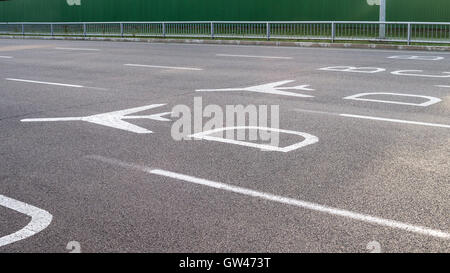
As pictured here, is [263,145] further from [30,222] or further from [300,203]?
[30,222]

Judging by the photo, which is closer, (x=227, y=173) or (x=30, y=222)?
(x=30, y=222)

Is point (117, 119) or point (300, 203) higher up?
point (117, 119)

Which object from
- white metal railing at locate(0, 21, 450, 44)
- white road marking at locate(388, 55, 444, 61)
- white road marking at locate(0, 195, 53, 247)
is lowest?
white road marking at locate(0, 195, 53, 247)

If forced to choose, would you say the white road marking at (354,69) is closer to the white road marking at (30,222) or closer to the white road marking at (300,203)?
the white road marking at (300,203)

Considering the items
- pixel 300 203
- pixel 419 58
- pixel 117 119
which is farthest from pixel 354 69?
pixel 300 203

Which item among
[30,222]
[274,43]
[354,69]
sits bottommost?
[30,222]

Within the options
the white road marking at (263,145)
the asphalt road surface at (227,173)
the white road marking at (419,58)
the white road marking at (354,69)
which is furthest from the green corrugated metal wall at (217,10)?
the white road marking at (263,145)

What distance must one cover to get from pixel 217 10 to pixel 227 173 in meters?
28.7

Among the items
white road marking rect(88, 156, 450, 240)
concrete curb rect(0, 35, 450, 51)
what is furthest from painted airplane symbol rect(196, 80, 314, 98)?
concrete curb rect(0, 35, 450, 51)

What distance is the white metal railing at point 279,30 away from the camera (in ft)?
70.4

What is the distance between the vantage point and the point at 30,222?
4.73m

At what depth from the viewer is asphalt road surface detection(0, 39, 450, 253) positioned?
14.5ft

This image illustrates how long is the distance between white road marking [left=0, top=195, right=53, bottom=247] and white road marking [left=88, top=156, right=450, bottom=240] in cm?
132

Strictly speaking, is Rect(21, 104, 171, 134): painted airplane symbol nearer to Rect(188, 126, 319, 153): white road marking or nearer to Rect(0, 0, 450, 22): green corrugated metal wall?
Rect(188, 126, 319, 153): white road marking
